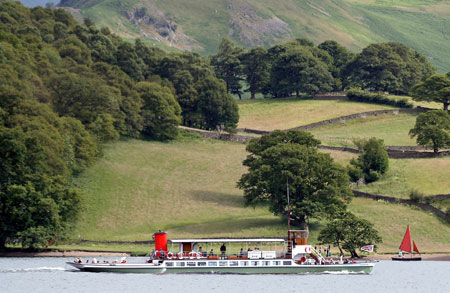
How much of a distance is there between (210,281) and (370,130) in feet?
360

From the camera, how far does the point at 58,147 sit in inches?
4663

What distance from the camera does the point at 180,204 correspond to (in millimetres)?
129500

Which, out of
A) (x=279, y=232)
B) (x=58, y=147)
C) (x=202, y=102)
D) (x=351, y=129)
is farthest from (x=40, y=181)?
(x=351, y=129)

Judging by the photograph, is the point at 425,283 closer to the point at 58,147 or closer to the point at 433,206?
the point at 433,206

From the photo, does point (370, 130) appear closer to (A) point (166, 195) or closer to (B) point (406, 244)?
(A) point (166, 195)

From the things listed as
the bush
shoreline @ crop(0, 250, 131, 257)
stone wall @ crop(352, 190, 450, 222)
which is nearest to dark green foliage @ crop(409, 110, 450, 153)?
stone wall @ crop(352, 190, 450, 222)

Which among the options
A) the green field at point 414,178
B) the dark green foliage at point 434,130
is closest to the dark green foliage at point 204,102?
the dark green foliage at point 434,130

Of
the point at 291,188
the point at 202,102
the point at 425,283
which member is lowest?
the point at 425,283

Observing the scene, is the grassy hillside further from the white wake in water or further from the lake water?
the lake water

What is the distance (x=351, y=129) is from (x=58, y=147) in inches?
3401

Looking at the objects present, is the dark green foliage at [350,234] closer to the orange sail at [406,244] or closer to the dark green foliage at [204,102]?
the orange sail at [406,244]

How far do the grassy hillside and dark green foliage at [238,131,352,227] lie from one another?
351cm

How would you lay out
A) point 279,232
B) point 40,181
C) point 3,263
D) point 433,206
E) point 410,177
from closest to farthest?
point 3,263, point 40,181, point 279,232, point 433,206, point 410,177

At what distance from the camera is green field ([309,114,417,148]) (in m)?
170
